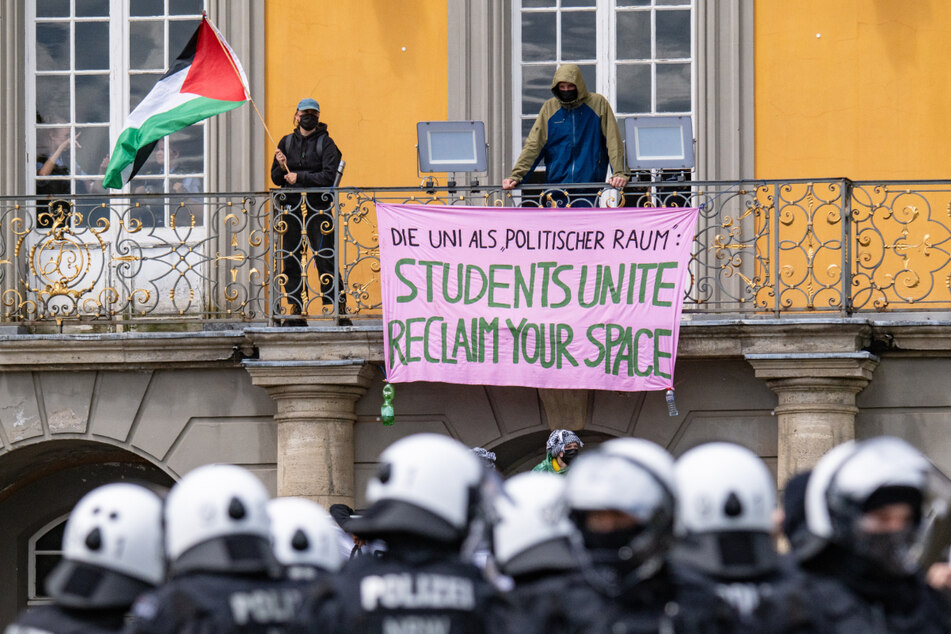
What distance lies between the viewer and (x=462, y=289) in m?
12.2

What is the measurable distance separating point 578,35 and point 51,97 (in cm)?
425

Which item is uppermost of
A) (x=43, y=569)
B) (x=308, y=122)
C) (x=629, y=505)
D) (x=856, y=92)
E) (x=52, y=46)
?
(x=52, y=46)

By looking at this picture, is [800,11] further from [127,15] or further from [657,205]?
[127,15]

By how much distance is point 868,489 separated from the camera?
17.4 ft

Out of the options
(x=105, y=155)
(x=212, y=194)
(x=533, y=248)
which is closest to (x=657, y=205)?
(x=533, y=248)

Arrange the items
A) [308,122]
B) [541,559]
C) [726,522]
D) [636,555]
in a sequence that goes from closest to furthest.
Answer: [636,555] → [726,522] → [541,559] → [308,122]

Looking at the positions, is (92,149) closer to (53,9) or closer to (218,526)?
(53,9)

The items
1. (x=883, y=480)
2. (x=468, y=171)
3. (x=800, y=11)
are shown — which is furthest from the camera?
(x=800, y=11)

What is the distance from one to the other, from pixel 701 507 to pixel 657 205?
24.4ft

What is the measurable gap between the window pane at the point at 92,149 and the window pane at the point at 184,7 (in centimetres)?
108

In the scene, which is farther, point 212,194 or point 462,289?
point 212,194

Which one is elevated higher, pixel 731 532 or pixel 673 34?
pixel 673 34

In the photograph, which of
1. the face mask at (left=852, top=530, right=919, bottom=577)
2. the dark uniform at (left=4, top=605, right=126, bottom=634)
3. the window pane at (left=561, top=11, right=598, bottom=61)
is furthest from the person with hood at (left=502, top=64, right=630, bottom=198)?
the face mask at (left=852, top=530, right=919, bottom=577)

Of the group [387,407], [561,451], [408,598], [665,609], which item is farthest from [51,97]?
[665,609]
